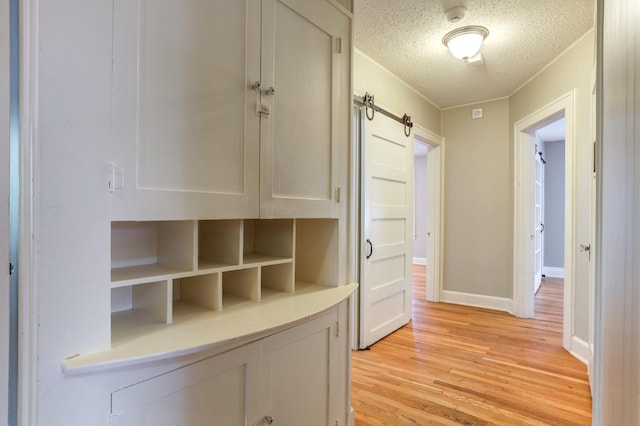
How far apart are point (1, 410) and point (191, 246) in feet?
2.03

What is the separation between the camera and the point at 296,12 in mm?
1493

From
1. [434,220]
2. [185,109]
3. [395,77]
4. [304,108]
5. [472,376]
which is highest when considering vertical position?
[395,77]

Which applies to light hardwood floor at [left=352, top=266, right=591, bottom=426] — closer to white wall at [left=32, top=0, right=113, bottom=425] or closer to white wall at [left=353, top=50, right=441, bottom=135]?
white wall at [left=32, top=0, right=113, bottom=425]

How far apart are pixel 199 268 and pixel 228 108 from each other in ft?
1.90

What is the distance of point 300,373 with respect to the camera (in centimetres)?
141

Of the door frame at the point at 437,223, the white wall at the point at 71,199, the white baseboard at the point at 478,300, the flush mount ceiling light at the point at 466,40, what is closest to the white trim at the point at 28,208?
the white wall at the point at 71,199

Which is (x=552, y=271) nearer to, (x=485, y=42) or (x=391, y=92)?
(x=391, y=92)

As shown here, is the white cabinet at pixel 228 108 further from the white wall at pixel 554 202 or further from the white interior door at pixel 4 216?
the white wall at pixel 554 202

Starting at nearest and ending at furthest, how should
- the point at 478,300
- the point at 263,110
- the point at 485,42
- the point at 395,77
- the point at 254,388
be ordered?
1. the point at 254,388
2. the point at 263,110
3. the point at 485,42
4. the point at 395,77
5. the point at 478,300

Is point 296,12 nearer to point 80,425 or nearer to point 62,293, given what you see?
point 62,293

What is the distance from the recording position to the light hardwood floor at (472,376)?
2.07 metres

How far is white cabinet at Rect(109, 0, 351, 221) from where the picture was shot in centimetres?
97

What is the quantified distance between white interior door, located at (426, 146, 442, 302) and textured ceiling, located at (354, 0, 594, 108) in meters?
1.01

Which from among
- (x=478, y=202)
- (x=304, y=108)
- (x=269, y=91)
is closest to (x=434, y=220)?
(x=478, y=202)
